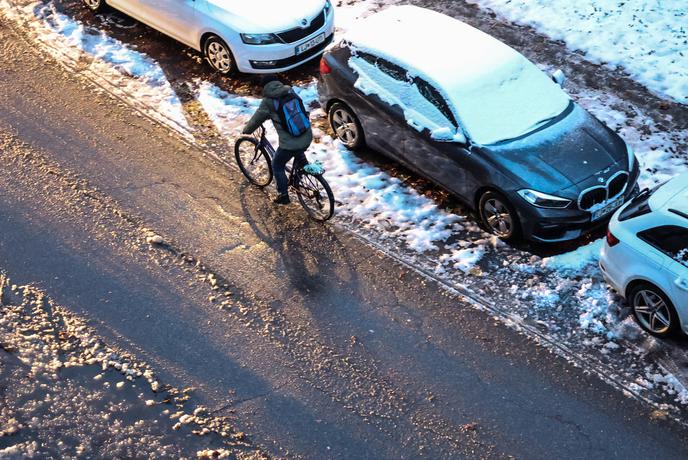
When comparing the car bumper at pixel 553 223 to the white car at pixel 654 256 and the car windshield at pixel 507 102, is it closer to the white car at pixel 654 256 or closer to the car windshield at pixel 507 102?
the white car at pixel 654 256

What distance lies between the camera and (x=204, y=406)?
317 inches

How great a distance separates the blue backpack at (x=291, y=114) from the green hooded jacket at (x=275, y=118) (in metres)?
0.05

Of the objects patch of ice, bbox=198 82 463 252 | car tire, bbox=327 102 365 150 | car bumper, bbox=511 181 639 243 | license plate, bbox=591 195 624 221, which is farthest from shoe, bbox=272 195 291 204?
license plate, bbox=591 195 624 221

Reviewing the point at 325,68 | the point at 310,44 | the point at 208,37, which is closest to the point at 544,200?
the point at 325,68

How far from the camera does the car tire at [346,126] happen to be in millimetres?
11094

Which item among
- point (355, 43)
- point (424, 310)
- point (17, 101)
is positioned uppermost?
point (355, 43)

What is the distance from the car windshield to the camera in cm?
988

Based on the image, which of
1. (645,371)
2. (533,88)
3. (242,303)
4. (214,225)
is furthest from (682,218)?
(214,225)

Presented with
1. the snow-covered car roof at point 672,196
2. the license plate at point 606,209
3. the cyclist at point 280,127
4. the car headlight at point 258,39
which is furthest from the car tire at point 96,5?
the snow-covered car roof at point 672,196

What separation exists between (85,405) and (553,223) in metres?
5.39

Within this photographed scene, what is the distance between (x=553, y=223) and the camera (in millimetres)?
9352

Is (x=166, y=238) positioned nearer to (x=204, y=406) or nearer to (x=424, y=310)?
(x=204, y=406)

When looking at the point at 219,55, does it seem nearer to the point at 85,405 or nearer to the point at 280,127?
the point at 280,127

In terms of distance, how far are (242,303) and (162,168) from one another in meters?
2.87
